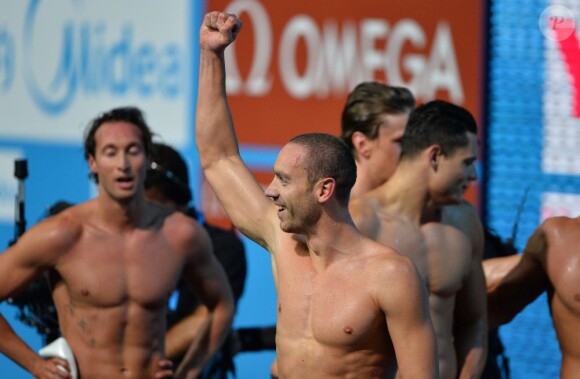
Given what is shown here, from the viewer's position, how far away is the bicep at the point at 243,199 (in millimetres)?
4141

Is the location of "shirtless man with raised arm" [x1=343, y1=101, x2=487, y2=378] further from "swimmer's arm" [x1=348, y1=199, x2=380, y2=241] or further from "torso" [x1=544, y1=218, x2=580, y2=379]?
"torso" [x1=544, y1=218, x2=580, y2=379]

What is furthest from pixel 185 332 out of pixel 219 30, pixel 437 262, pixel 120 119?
pixel 219 30

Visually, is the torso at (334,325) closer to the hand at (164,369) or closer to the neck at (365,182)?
the neck at (365,182)

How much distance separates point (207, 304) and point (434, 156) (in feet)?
4.79

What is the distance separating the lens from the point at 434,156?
473 cm

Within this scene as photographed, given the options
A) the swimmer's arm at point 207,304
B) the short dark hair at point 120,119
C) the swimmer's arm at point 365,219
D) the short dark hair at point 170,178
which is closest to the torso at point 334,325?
the swimmer's arm at point 365,219

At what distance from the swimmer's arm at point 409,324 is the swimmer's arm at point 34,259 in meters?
1.93

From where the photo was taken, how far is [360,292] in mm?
3791

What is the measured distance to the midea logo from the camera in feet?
24.5

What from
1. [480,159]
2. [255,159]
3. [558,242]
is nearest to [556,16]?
[480,159]

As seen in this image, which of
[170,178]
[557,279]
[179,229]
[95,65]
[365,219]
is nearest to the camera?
[365,219]

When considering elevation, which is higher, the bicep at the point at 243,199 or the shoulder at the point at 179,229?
the bicep at the point at 243,199

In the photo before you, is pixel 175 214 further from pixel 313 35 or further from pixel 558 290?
pixel 313 35

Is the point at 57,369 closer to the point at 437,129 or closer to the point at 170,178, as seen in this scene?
the point at 170,178
